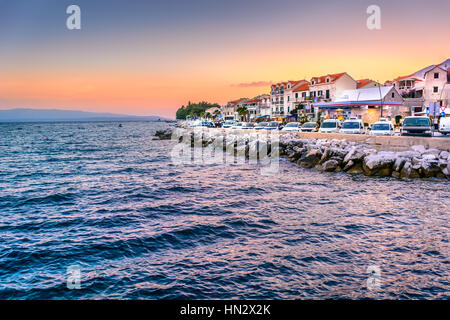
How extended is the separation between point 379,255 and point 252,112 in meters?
95.7

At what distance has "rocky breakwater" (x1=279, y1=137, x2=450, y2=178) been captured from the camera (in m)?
19.7

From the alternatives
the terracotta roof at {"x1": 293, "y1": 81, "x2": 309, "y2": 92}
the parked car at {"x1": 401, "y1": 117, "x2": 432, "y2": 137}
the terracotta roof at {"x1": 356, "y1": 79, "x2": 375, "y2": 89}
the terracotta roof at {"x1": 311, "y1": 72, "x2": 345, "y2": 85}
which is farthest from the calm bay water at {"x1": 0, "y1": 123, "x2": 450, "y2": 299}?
the terracotta roof at {"x1": 293, "y1": 81, "x2": 309, "y2": 92}

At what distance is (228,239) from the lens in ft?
34.8

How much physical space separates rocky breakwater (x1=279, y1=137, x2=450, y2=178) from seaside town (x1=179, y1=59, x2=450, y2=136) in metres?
4.80

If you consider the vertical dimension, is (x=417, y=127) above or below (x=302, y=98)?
below

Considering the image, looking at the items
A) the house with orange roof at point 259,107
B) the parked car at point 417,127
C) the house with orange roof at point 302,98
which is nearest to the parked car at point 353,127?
the parked car at point 417,127

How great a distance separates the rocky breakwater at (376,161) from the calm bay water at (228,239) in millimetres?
1348

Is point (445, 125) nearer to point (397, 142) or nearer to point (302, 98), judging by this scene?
point (397, 142)

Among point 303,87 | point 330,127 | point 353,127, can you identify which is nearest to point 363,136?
point 353,127

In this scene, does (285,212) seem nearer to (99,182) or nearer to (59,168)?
(99,182)

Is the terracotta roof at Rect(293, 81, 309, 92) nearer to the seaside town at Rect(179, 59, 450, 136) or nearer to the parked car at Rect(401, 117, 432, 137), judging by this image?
the seaside town at Rect(179, 59, 450, 136)

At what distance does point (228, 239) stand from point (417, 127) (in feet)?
74.6

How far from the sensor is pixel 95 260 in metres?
9.20
